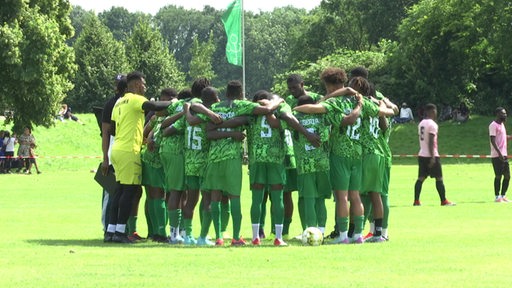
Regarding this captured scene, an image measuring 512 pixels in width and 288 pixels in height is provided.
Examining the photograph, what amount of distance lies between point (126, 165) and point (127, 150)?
→ 205 mm

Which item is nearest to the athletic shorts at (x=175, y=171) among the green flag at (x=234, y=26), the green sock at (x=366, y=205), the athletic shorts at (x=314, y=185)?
the athletic shorts at (x=314, y=185)

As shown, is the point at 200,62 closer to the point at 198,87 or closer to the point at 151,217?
the point at 151,217

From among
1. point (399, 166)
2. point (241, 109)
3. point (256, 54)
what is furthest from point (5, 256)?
point (256, 54)

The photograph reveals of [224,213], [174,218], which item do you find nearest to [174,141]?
[174,218]

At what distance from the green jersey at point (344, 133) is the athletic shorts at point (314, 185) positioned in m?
0.36

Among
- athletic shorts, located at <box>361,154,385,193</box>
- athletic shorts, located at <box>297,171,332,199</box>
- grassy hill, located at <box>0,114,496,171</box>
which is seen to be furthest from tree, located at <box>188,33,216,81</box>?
athletic shorts, located at <box>297,171,332,199</box>

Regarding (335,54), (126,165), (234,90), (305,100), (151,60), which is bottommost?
(126,165)

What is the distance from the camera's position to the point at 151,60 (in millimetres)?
89250

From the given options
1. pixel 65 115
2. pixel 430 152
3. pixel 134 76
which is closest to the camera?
pixel 134 76

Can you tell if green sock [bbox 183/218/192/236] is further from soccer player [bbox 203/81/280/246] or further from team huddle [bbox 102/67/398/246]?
soccer player [bbox 203/81/280/246]

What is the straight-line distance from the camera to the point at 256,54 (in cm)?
15150

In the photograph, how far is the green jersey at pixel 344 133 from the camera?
14250 mm

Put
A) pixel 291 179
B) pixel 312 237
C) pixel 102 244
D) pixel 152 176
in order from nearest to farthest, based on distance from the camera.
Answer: pixel 312 237 < pixel 102 244 < pixel 291 179 < pixel 152 176

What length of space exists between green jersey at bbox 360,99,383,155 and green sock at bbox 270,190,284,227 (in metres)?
1.27
